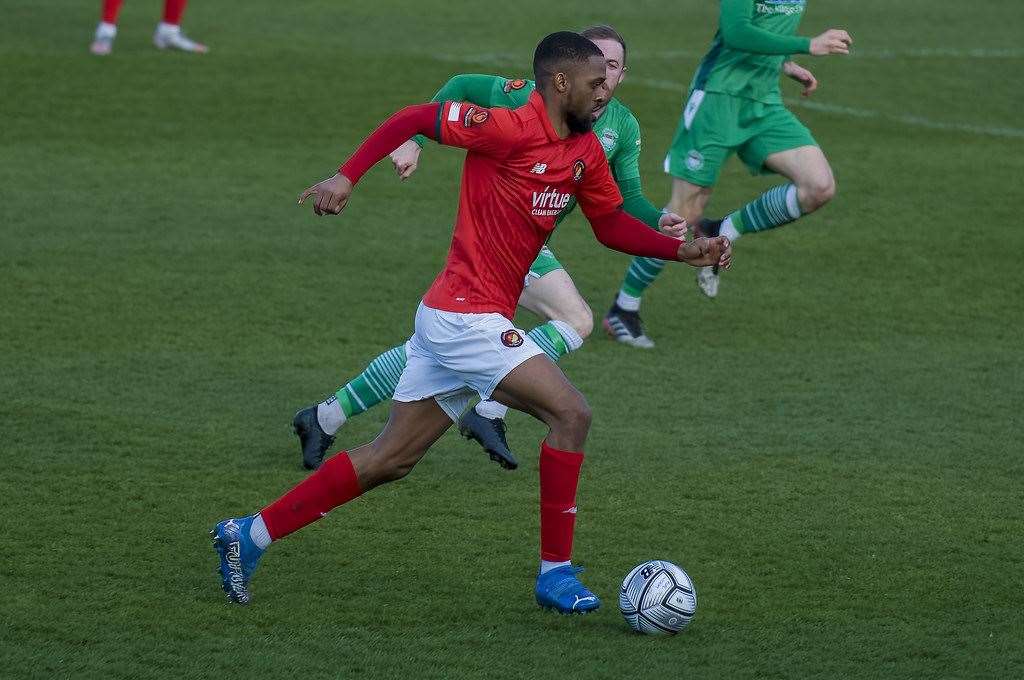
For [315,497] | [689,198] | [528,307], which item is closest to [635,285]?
[689,198]

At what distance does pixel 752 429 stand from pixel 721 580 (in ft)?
5.96

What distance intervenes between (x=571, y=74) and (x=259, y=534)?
1726 mm

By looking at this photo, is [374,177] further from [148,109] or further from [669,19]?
[669,19]

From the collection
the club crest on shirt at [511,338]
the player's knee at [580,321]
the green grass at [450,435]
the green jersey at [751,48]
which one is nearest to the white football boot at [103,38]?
the green grass at [450,435]

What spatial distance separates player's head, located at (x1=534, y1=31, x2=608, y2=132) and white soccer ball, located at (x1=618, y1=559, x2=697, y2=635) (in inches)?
55.7

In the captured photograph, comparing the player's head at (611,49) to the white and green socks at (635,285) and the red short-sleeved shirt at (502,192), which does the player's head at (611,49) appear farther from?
the white and green socks at (635,285)

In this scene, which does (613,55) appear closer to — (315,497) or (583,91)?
(583,91)

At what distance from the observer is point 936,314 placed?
8977 millimetres

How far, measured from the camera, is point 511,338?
4.87 m

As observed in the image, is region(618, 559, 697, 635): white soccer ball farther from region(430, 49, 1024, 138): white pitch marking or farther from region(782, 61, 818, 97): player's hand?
region(430, 49, 1024, 138): white pitch marking

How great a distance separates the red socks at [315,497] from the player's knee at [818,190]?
165 inches

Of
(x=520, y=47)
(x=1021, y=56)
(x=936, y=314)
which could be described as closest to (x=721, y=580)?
(x=936, y=314)

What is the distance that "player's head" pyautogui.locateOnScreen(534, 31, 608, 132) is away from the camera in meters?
4.87

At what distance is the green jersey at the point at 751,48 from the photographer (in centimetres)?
833
